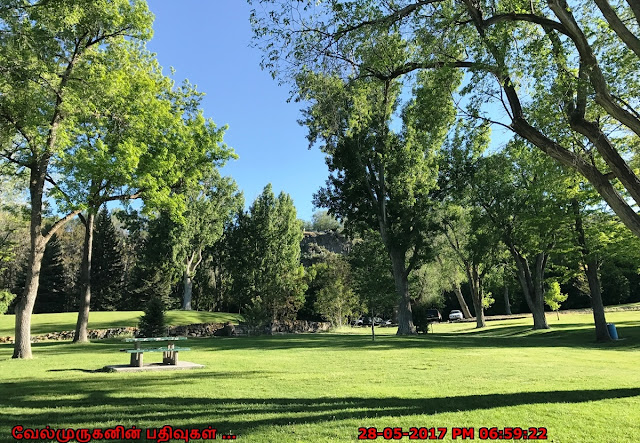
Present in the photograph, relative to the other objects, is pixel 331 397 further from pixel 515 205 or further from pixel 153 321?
pixel 515 205

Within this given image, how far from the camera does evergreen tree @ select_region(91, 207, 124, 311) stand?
45.6m

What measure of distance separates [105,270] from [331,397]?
45475mm

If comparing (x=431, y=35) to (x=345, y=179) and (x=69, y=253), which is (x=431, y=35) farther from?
(x=69, y=253)

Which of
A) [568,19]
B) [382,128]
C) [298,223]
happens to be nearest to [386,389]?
[568,19]

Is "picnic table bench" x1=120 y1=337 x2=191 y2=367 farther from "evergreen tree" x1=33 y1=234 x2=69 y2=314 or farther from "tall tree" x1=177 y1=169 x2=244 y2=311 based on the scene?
"evergreen tree" x1=33 y1=234 x2=69 y2=314

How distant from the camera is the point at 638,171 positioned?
49.2 ft

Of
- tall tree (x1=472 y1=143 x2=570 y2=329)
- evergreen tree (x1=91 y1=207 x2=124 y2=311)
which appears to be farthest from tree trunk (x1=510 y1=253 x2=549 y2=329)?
evergreen tree (x1=91 y1=207 x2=124 y2=311)

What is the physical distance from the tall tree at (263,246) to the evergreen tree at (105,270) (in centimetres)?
1305

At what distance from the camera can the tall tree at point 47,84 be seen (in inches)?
528

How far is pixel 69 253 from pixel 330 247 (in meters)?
49.5

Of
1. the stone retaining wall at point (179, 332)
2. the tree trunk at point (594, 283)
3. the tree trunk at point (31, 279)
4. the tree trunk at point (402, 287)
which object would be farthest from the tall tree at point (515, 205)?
the tree trunk at point (31, 279)

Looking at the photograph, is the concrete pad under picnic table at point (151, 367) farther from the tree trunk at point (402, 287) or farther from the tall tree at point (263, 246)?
the tall tree at point (263, 246)

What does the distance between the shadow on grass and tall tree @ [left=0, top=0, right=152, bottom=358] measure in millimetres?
8480

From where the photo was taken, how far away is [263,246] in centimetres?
4331
